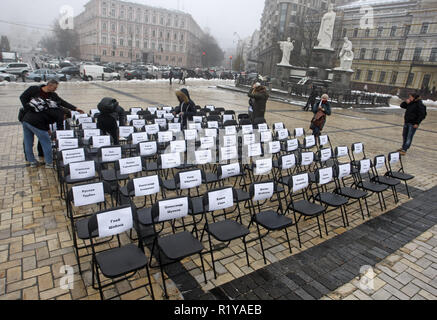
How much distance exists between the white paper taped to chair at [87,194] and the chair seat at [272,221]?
209 centimetres

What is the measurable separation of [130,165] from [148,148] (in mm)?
1199

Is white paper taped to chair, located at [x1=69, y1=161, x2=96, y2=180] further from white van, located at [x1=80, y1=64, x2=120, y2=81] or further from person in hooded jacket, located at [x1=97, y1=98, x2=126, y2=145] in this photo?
white van, located at [x1=80, y1=64, x2=120, y2=81]

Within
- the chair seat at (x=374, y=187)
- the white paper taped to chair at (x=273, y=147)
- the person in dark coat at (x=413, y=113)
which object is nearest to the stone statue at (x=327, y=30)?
the person in dark coat at (x=413, y=113)

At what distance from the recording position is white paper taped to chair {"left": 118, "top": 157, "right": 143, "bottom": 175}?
4.57 metres

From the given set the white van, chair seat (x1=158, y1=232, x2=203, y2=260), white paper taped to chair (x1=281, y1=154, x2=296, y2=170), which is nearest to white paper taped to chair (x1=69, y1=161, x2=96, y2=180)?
chair seat (x1=158, y1=232, x2=203, y2=260)

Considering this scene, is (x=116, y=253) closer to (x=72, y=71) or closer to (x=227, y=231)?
(x=227, y=231)

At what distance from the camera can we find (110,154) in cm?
519

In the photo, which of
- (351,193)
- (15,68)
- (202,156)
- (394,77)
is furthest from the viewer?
(394,77)

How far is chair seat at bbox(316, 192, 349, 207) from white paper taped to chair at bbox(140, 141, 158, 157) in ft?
11.1

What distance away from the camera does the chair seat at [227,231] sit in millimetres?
3343

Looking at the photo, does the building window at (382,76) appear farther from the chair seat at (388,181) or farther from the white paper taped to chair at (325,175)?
the white paper taped to chair at (325,175)

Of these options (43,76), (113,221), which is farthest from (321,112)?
(43,76)
